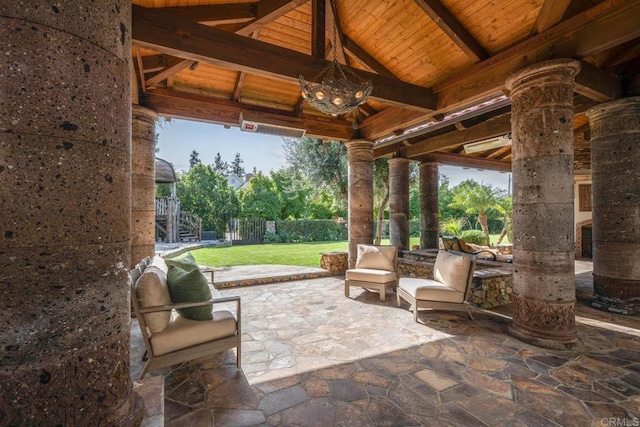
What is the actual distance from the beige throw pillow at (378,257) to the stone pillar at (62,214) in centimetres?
450

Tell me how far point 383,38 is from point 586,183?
9.79m

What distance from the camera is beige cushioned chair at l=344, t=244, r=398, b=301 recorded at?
4.93 meters

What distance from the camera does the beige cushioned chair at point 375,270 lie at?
16.2ft

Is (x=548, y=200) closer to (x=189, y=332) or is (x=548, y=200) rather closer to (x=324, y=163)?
(x=189, y=332)

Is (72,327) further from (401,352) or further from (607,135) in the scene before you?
(607,135)

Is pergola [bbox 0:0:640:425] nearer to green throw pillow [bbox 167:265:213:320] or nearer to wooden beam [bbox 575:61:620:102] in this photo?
wooden beam [bbox 575:61:620:102]

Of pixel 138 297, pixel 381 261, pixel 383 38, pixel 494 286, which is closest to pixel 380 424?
pixel 138 297

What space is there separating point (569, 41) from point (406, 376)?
12.8 ft

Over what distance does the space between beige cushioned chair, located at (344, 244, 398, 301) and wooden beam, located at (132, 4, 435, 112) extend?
2730 millimetres

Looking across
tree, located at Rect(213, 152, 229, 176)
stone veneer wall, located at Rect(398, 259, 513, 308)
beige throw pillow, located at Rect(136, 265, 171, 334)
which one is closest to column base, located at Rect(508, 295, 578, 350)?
stone veneer wall, located at Rect(398, 259, 513, 308)

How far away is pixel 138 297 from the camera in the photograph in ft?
7.61

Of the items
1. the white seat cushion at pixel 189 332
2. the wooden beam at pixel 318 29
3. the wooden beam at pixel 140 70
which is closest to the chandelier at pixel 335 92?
the wooden beam at pixel 318 29

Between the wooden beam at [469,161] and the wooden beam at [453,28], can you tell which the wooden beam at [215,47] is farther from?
the wooden beam at [469,161]

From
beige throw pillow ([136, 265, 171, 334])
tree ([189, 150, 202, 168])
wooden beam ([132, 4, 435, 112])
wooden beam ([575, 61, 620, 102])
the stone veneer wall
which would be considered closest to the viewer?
beige throw pillow ([136, 265, 171, 334])
